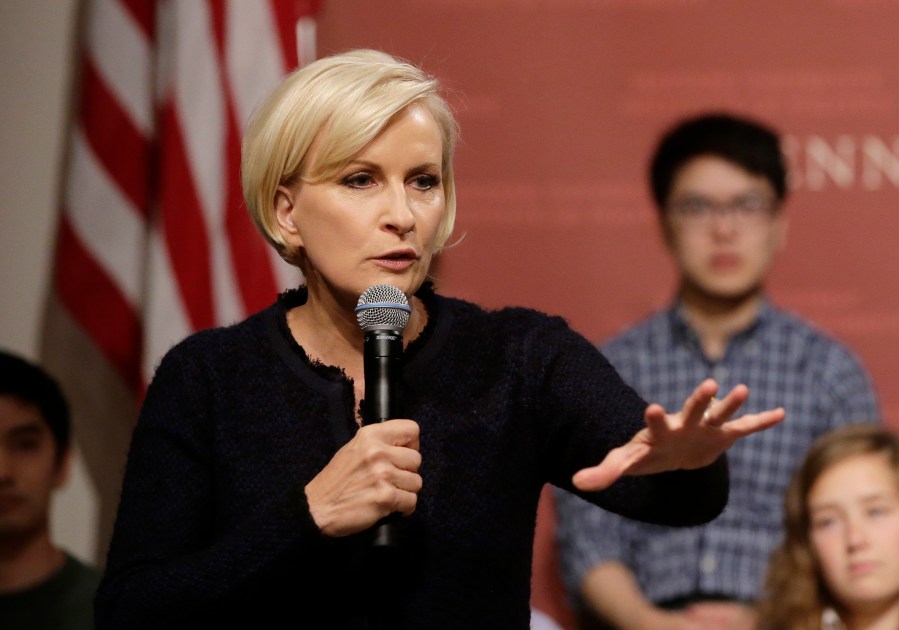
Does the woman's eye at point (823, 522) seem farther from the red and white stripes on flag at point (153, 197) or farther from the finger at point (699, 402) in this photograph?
the finger at point (699, 402)

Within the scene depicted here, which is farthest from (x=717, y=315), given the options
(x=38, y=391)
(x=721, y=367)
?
(x=38, y=391)

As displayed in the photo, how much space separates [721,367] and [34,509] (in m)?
1.70

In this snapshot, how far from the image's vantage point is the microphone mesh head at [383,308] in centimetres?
125

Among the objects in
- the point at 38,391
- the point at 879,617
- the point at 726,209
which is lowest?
the point at 879,617

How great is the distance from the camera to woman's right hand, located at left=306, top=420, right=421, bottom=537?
115 centimetres

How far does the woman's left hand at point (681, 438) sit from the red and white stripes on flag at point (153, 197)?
6.16ft

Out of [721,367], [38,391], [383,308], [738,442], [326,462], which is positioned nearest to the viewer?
[383,308]

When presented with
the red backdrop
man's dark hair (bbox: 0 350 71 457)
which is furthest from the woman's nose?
the red backdrop

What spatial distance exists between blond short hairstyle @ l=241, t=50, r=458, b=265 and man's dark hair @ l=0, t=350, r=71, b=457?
1584mm

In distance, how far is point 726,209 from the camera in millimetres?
3250

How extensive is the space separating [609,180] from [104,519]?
1.62 m

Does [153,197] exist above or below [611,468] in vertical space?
above

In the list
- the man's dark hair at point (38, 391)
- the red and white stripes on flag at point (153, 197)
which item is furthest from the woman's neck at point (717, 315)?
the man's dark hair at point (38, 391)

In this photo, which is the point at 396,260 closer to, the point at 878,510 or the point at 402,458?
the point at 402,458
